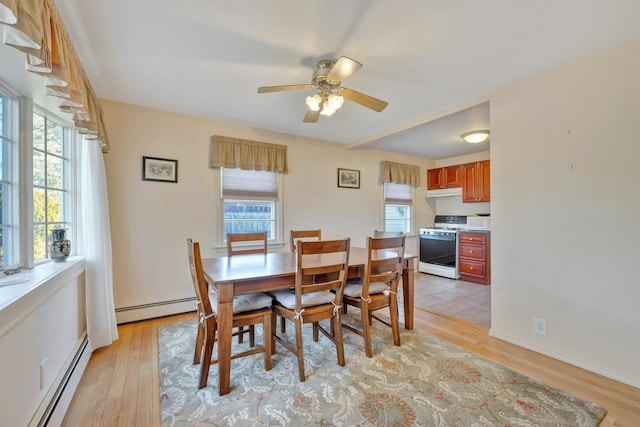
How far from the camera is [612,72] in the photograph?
1984 mm

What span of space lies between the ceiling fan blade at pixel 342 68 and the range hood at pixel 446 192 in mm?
4181

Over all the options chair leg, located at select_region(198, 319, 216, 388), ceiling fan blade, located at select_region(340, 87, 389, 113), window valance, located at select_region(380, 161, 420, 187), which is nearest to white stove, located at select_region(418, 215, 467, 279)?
window valance, located at select_region(380, 161, 420, 187)

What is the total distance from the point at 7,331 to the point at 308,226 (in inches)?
129

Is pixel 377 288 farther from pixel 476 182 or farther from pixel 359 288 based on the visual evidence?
pixel 476 182

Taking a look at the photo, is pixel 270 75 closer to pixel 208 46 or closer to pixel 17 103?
pixel 208 46

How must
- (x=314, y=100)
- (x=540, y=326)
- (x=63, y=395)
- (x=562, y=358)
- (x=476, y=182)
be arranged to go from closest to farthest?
(x=63, y=395)
(x=314, y=100)
(x=562, y=358)
(x=540, y=326)
(x=476, y=182)

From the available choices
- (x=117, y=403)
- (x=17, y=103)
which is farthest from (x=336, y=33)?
(x=117, y=403)

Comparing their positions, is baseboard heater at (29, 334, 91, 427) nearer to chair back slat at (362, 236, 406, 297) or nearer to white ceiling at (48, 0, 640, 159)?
chair back slat at (362, 236, 406, 297)

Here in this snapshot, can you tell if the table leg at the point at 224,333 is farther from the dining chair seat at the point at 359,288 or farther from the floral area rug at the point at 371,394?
the dining chair seat at the point at 359,288

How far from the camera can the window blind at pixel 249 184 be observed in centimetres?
358

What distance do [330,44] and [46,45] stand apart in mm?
1550

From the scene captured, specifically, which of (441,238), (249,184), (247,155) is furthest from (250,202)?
(441,238)

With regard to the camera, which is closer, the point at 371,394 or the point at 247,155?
the point at 371,394

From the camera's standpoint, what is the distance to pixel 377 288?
2498mm
